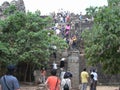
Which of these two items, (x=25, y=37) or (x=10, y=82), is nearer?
(x=10, y=82)

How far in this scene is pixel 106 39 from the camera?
21828 millimetres

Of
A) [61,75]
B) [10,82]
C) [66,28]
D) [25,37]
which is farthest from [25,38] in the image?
[10,82]

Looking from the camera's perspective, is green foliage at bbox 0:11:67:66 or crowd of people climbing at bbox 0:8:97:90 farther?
green foliage at bbox 0:11:67:66

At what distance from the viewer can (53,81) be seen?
13.7 m

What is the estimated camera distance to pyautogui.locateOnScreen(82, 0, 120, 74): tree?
21750 millimetres

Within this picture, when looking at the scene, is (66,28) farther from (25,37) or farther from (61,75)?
(61,75)

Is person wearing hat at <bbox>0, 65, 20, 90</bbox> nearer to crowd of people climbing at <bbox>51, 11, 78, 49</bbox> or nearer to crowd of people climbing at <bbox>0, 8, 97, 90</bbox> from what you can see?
A: crowd of people climbing at <bbox>0, 8, 97, 90</bbox>

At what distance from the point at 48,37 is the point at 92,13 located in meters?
9.24

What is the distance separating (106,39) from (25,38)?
955cm

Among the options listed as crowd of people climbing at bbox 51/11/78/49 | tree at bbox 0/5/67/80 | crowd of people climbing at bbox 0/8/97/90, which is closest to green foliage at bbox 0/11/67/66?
tree at bbox 0/5/67/80

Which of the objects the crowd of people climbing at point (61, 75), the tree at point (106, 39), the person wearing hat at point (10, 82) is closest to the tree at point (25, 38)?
the crowd of people climbing at point (61, 75)

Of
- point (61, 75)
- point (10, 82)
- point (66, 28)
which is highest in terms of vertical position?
point (10, 82)

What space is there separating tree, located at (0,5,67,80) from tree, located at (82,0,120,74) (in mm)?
7462

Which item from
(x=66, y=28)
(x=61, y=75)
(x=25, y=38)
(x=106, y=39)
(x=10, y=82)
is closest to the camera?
(x=10, y=82)
